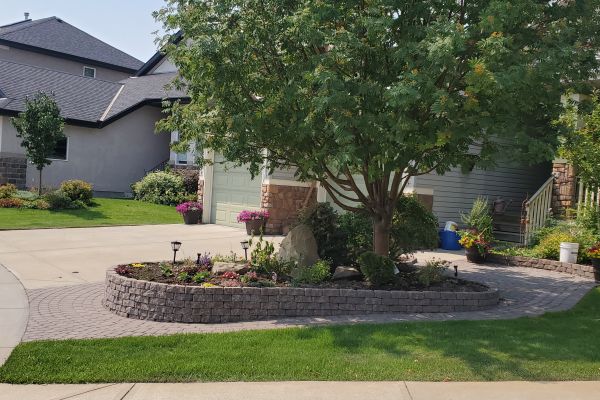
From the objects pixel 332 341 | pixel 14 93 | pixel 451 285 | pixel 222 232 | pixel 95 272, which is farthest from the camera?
pixel 14 93

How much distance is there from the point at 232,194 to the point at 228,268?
9.14 meters

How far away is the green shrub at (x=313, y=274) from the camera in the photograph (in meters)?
7.95

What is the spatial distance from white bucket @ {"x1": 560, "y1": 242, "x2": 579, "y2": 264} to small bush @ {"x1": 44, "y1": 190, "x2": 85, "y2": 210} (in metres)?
15.0

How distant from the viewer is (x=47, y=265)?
10.5 meters

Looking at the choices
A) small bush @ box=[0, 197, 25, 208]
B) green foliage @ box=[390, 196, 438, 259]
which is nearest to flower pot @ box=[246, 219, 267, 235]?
green foliage @ box=[390, 196, 438, 259]

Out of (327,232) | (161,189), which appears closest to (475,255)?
(327,232)

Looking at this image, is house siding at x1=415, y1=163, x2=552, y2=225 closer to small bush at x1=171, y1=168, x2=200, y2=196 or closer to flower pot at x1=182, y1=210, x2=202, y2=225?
flower pot at x1=182, y1=210, x2=202, y2=225

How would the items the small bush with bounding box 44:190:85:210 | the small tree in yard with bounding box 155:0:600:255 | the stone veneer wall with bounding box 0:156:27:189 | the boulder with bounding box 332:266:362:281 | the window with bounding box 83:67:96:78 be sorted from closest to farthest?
the small tree in yard with bounding box 155:0:600:255 → the boulder with bounding box 332:266:362:281 → the small bush with bounding box 44:190:85:210 → the stone veneer wall with bounding box 0:156:27:189 → the window with bounding box 83:67:96:78

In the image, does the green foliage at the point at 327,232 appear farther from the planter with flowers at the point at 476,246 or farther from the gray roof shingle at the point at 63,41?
the gray roof shingle at the point at 63,41

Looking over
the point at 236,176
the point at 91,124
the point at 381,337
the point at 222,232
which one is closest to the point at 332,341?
the point at 381,337

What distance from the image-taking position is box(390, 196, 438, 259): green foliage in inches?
363

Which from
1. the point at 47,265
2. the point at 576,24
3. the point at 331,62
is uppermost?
the point at 576,24

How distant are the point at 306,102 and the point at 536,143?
2666 mm

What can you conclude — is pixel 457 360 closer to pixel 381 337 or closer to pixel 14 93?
pixel 381 337
